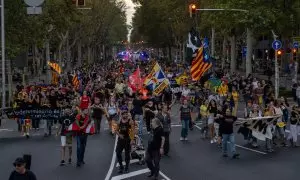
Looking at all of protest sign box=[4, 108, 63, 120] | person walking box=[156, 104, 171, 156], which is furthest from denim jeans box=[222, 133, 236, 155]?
protest sign box=[4, 108, 63, 120]

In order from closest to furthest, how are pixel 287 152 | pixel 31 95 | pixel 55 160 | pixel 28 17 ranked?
pixel 55 160
pixel 287 152
pixel 31 95
pixel 28 17

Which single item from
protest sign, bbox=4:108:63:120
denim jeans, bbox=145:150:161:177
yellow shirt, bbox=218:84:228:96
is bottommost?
denim jeans, bbox=145:150:161:177

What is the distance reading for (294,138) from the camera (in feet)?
63.5

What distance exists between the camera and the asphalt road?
1480 centimetres

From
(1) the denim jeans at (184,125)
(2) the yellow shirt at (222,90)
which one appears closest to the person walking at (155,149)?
(1) the denim jeans at (184,125)

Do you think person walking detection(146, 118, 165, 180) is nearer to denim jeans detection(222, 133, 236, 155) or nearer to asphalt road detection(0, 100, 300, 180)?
asphalt road detection(0, 100, 300, 180)

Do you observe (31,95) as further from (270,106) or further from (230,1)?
(230,1)

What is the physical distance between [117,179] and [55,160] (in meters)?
3.38

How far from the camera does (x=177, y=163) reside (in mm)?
16516

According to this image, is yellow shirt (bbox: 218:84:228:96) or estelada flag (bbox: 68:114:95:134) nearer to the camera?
estelada flag (bbox: 68:114:95:134)

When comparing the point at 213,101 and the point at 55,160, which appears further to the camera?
the point at 213,101

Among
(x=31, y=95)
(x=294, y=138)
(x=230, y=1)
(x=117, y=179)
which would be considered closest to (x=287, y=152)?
(x=294, y=138)

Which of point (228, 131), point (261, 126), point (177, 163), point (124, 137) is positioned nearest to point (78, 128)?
point (124, 137)

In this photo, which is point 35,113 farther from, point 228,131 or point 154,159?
point 154,159
